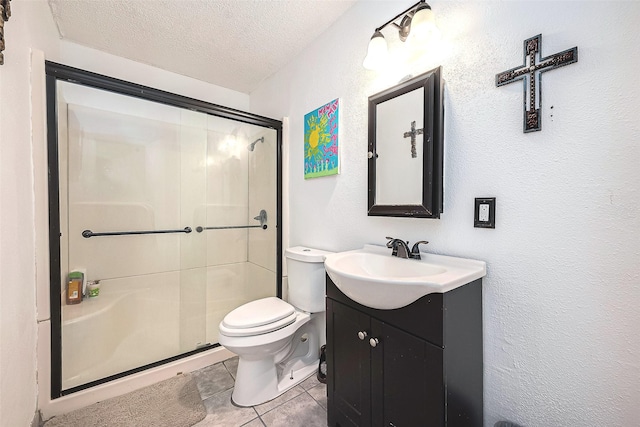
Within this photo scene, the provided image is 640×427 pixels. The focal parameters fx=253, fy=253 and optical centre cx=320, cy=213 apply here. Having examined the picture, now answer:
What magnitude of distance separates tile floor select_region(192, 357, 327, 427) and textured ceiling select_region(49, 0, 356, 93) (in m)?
2.30

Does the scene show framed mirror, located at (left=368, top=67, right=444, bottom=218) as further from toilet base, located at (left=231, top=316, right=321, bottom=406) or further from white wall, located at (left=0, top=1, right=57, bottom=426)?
→ white wall, located at (left=0, top=1, right=57, bottom=426)

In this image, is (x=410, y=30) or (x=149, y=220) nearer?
(x=410, y=30)

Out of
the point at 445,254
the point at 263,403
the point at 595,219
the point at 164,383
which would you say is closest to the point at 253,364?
the point at 263,403

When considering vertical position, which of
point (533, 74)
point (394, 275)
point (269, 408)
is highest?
point (533, 74)

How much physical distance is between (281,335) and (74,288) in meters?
1.29

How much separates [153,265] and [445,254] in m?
2.04

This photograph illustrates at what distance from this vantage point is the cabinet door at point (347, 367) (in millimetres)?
1051

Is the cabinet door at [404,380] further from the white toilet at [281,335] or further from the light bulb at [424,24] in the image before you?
the light bulb at [424,24]

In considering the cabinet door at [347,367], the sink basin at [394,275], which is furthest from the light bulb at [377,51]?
the cabinet door at [347,367]

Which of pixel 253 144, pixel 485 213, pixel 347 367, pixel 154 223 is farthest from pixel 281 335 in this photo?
pixel 253 144

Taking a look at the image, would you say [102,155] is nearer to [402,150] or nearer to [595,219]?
[402,150]

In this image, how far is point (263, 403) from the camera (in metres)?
1.43

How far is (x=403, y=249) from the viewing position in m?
1.18

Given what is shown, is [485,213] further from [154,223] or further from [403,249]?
[154,223]
